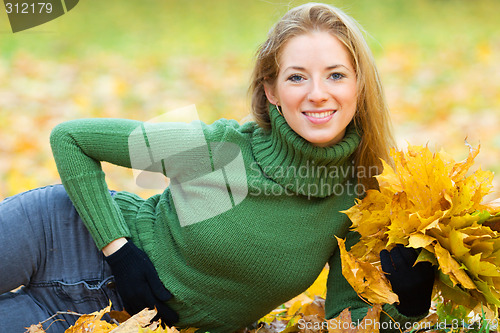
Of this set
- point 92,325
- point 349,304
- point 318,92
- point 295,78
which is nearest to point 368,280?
point 349,304

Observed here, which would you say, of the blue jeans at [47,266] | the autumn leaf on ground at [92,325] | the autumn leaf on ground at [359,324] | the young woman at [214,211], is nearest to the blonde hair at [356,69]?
the young woman at [214,211]

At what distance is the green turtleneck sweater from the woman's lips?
10cm

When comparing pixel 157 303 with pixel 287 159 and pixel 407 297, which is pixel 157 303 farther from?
pixel 407 297

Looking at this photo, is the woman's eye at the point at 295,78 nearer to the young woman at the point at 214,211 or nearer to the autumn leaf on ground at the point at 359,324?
the young woman at the point at 214,211

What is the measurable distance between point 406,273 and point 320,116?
2.08 ft

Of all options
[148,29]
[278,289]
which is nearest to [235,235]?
[278,289]

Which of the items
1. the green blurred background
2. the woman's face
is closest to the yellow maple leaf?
the woman's face

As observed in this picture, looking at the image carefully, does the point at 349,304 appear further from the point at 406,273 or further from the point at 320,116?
the point at 320,116

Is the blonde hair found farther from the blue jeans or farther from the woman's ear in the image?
the blue jeans

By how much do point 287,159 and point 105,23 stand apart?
9.69 metres

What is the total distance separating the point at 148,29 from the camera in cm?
1072

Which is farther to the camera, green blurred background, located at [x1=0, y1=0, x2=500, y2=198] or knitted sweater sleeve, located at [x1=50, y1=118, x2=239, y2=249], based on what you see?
green blurred background, located at [x1=0, y1=0, x2=500, y2=198]

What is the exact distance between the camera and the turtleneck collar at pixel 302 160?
6.98 feet

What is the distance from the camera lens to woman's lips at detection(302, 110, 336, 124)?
6.77 ft
